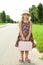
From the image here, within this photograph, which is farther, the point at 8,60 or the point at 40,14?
the point at 40,14

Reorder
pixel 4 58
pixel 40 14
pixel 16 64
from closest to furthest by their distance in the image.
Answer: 1. pixel 16 64
2. pixel 4 58
3. pixel 40 14

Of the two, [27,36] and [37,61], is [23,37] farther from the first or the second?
[37,61]

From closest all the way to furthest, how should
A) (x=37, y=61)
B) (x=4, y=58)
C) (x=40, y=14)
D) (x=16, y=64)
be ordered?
(x=16, y=64) < (x=37, y=61) < (x=4, y=58) < (x=40, y=14)

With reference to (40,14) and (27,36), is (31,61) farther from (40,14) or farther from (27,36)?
(40,14)

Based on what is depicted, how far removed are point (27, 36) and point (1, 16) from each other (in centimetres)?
15737

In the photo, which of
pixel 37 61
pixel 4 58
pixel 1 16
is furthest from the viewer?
pixel 1 16

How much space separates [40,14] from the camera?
359 feet

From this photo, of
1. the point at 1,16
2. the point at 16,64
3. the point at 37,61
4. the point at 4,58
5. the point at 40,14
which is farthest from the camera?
the point at 1,16

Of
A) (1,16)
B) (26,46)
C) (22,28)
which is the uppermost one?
(22,28)

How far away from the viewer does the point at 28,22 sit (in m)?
8.40

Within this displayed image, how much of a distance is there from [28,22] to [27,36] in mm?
439

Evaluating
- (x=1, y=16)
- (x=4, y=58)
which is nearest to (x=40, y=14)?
(x=1, y=16)

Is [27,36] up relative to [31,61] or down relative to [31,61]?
up

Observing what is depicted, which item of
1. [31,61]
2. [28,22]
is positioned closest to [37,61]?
[31,61]
